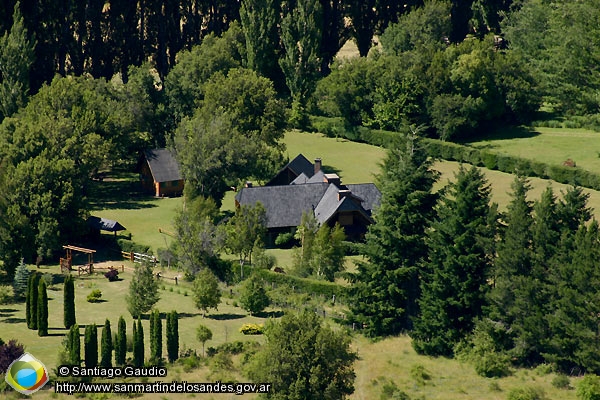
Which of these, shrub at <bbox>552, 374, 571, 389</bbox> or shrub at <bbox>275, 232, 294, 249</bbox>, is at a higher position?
shrub at <bbox>275, 232, 294, 249</bbox>

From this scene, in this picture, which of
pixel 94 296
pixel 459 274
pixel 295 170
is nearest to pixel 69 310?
pixel 94 296

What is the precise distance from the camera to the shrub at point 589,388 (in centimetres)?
6162

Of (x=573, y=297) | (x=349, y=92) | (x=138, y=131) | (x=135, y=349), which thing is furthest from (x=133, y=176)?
(x=573, y=297)

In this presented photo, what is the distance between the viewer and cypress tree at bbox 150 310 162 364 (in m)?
67.1

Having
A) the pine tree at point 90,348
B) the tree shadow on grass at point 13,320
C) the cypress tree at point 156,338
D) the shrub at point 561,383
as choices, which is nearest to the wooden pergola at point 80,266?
the tree shadow on grass at point 13,320

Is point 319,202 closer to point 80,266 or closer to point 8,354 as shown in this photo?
point 80,266

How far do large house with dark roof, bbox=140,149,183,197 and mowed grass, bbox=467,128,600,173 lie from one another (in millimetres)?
31096

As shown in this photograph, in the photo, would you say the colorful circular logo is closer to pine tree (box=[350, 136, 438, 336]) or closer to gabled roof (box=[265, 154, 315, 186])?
pine tree (box=[350, 136, 438, 336])

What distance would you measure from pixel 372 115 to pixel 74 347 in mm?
63000

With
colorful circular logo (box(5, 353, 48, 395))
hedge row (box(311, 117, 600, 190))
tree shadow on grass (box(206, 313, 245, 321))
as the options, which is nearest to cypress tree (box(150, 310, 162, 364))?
colorful circular logo (box(5, 353, 48, 395))

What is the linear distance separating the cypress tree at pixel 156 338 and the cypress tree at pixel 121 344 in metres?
1.90

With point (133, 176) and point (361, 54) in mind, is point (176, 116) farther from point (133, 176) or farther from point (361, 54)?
point (361, 54)

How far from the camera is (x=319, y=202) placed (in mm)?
91938

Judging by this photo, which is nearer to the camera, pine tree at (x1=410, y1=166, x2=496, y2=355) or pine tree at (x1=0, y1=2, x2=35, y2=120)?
pine tree at (x1=410, y1=166, x2=496, y2=355)
